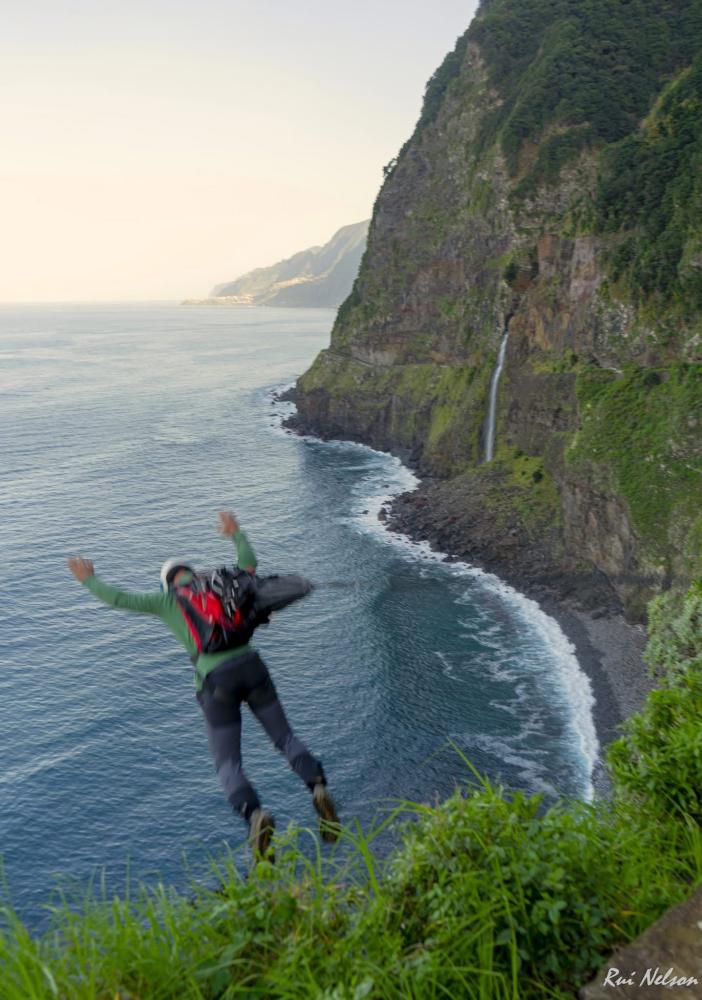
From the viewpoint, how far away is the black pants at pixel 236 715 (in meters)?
7.26

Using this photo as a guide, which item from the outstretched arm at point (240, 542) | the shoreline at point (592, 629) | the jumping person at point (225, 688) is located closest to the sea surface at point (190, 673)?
the shoreline at point (592, 629)

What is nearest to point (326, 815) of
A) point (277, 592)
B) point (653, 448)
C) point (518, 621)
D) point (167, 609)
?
point (277, 592)

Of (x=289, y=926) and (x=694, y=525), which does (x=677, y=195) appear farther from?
(x=289, y=926)

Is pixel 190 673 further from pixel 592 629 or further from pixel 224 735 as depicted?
pixel 224 735

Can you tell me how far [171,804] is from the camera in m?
37.5

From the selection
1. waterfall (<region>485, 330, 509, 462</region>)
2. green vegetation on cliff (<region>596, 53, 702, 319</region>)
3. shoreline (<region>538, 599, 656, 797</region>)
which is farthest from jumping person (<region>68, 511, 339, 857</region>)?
waterfall (<region>485, 330, 509, 462</region>)

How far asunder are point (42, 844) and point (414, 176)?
9836 cm

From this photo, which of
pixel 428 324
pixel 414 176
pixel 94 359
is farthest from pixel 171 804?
pixel 94 359

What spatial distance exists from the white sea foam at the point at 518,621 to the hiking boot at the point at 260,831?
24.7m

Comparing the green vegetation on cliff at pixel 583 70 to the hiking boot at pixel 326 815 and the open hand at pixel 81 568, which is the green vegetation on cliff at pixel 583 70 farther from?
the hiking boot at pixel 326 815

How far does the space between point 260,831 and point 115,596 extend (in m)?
2.44

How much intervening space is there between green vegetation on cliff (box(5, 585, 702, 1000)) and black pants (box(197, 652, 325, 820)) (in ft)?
5.37

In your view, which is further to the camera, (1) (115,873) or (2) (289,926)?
(1) (115,873)

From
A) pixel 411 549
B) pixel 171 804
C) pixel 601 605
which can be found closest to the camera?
pixel 171 804
